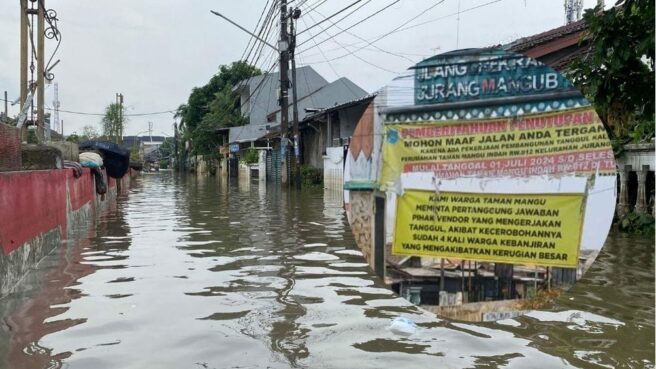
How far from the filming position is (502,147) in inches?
118

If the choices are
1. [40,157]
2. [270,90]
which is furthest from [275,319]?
[270,90]

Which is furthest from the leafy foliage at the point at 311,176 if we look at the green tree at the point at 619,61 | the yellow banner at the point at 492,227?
the yellow banner at the point at 492,227

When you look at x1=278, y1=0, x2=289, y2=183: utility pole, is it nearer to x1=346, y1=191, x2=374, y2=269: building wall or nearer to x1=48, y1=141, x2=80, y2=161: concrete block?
x1=48, y1=141, x2=80, y2=161: concrete block

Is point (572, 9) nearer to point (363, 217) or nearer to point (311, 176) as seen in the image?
point (311, 176)

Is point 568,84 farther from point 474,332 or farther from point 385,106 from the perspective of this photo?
point 474,332

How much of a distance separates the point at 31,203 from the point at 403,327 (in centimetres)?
514

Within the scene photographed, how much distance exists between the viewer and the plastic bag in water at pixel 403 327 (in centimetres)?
473

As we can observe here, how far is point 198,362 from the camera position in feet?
13.4

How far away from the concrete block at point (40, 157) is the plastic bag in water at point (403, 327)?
6.66 meters

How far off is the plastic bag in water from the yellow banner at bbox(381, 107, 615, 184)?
200cm

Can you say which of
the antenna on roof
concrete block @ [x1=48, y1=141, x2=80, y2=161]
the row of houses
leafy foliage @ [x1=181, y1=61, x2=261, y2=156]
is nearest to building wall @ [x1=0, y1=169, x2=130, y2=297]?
concrete block @ [x1=48, y1=141, x2=80, y2=161]

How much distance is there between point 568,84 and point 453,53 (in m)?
0.59

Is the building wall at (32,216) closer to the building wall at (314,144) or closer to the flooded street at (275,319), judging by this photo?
the flooded street at (275,319)

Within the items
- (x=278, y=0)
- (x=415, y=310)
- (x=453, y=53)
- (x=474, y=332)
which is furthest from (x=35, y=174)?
(x=278, y=0)
